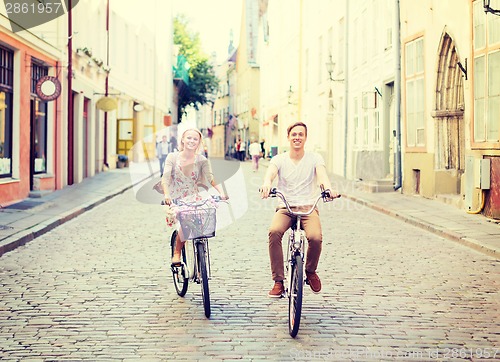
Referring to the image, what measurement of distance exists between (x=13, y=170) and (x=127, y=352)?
41.2 ft

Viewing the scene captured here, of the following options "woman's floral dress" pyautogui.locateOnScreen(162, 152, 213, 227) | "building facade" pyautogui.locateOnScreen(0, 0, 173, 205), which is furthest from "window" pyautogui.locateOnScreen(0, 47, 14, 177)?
"woman's floral dress" pyautogui.locateOnScreen(162, 152, 213, 227)

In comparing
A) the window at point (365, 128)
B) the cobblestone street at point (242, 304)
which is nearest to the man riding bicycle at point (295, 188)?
the cobblestone street at point (242, 304)

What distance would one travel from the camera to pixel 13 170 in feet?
55.4

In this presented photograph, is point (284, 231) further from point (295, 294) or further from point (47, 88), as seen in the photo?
point (47, 88)

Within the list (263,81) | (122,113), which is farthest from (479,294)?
(263,81)

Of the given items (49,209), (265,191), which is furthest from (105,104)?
(265,191)

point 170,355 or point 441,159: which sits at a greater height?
point 441,159

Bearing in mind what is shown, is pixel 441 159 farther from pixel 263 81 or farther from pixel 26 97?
pixel 263 81

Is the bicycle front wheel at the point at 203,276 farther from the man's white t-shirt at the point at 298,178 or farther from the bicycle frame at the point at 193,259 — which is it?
the man's white t-shirt at the point at 298,178

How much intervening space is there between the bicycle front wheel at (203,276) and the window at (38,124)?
13345mm

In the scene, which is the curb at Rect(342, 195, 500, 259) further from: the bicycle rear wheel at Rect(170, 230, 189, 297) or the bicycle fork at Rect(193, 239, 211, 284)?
the bicycle fork at Rect(193, 239, 211, 284)

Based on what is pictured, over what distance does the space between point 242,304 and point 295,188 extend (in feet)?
3.92

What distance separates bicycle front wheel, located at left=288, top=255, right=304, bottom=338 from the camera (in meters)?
5.56

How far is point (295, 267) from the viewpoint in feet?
19.5
